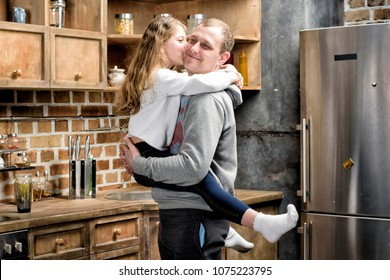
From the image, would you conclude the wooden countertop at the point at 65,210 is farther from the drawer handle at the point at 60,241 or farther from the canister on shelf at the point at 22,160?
the canister on shelf at the point at 22,160

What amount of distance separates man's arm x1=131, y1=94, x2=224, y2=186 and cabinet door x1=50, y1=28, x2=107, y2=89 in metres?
1.51

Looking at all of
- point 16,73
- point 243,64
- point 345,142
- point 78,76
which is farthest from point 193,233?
point 243,64

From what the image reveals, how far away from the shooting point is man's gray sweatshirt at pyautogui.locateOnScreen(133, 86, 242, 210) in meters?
2.59

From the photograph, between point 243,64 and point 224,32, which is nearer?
point 224,32

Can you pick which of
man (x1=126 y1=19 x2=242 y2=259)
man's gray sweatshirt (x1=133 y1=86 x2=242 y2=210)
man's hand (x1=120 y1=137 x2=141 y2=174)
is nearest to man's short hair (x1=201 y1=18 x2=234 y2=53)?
man (x1=126 y1=19 x2=242 y2=259)

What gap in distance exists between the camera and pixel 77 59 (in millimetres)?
4129

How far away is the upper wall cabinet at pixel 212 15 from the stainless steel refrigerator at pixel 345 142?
408 mm

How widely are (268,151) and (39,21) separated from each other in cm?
171

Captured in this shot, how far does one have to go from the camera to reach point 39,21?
13.1ft

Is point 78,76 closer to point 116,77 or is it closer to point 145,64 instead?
point 116,77

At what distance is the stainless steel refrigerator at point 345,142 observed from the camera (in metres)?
4.30

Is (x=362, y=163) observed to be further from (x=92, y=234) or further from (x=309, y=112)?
(x=92, y=234)

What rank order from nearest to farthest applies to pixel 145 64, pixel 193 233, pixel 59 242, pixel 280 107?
Answer: pixel 193 233 < pixel 145 64 < pixel 59 242 < pixel 280 107

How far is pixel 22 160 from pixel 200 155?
1.82m
